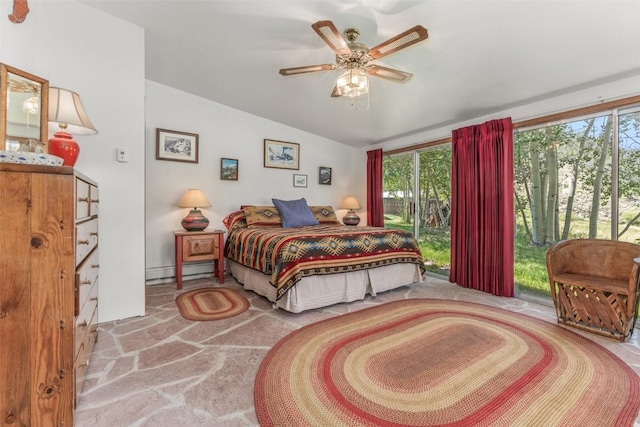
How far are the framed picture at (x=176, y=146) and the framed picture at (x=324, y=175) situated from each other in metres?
2.03

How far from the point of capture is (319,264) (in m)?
2.74

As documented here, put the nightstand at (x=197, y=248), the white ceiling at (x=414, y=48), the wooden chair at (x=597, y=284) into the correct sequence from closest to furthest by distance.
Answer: the white ceiling at (x=414, y=48), the wooden chair at (x=597, y=284), the nightstand at (x=197, y=248)

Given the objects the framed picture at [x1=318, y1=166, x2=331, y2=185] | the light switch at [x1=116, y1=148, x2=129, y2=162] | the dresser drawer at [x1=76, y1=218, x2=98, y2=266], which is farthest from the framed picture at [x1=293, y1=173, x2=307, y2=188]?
the dresser drawer at [x1=76, y1=218, x2=98, y2=266]

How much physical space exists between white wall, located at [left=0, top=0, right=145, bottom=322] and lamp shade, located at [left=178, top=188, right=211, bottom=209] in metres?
1.07

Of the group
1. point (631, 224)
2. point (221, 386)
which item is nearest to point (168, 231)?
point (221, 386)

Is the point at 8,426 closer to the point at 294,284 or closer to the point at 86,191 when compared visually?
the point at 86,191

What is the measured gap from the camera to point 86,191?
1567 mm

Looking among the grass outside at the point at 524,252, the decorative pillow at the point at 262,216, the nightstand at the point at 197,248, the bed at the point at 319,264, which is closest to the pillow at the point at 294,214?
the decorative pillow at the point at 262,216

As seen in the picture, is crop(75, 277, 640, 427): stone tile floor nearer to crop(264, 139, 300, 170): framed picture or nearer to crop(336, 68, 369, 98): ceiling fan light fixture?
crop(336, 68, 369, 98): ceiling fan light fixture

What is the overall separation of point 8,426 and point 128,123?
2.18 m

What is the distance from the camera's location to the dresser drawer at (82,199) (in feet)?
4.33

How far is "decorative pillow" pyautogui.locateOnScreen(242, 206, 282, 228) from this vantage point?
156 inches

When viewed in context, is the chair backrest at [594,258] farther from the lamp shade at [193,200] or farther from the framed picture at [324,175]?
the lamp shade at [193,200]

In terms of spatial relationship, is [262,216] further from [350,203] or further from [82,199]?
[82,199]
